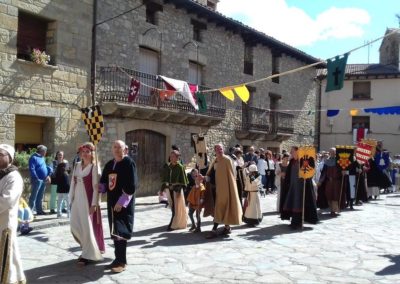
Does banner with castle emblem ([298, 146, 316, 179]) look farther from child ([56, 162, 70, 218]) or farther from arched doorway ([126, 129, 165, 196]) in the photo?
arched doorway ([126, 129, 165, 196])

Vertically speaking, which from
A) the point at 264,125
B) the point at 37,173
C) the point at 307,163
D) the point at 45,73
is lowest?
the point at 37,173

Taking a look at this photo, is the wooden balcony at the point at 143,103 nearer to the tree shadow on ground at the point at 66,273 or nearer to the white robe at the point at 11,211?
the tree shadow on ground at the point at 66,273

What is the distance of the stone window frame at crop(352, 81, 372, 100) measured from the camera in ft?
93.8

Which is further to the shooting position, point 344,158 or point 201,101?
point 201,101

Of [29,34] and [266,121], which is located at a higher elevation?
[29,34]

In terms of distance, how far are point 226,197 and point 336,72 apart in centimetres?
374

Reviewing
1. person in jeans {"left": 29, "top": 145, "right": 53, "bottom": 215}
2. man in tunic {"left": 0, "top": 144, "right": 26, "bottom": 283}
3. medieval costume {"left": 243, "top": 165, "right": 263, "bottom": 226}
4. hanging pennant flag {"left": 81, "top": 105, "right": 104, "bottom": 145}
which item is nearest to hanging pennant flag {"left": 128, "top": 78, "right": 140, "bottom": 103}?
person in jeans {"left": 29, "top": 145, "right": 53, "bottom": 215}

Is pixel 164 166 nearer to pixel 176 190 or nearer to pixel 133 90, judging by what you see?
pixel 176 190

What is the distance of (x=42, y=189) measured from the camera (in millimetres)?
10070

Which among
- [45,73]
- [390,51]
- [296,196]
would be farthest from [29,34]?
[390,51]

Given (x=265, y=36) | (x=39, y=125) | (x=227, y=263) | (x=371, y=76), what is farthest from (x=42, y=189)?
(x=371, y=76)

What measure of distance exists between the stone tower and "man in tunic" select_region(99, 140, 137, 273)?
26.9 meters

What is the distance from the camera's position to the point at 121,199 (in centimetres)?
570

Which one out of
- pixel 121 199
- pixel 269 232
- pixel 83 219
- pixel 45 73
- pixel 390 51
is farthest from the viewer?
pixel 390 51
